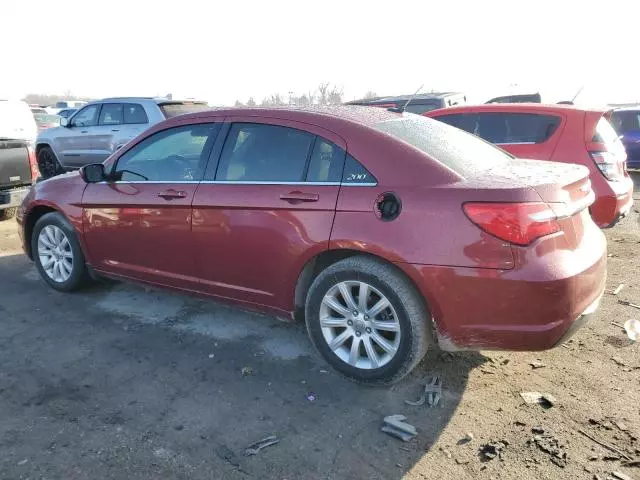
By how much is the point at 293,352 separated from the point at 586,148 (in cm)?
404

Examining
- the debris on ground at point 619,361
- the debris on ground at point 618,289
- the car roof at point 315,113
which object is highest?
the car roof at point 315,113

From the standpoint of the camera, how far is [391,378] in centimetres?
310

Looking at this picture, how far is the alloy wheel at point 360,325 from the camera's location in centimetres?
309

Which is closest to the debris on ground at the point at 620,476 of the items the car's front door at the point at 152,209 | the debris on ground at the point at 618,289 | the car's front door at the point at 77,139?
the debris on ground at the point at 618,289

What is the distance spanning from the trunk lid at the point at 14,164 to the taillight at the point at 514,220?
6745 mm

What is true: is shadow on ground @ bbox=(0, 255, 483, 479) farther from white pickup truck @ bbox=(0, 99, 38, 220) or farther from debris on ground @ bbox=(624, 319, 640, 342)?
white pickup truck @ bbox=(0, 99, 38, 220)

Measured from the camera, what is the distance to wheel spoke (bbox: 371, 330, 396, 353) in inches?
121

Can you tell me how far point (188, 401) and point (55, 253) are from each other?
2.51 m

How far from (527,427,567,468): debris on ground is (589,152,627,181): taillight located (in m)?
3.71

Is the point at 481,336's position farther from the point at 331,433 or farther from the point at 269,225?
the point at 269,225

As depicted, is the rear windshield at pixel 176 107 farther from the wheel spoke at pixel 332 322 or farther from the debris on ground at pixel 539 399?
the debris on ground at pixel 539 399

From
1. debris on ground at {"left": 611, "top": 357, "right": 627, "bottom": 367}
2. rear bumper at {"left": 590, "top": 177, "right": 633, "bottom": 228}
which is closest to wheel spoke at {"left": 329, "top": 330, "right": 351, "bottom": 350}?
debris on ground at {"left": 611, "top": 357, "right": 627, "bottom": 367}

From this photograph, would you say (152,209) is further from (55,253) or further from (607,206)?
(607,206)

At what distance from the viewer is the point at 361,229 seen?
3031mm
